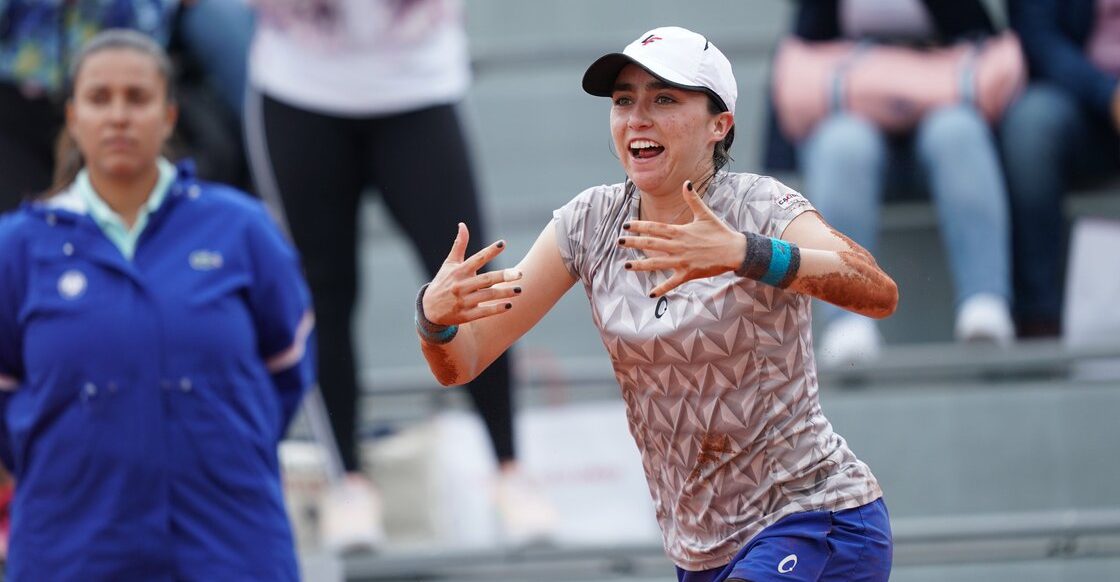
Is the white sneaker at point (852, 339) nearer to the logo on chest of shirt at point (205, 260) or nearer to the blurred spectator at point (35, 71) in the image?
the logo on chest of shirt at point (205, 260)

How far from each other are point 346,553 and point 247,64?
1748mm

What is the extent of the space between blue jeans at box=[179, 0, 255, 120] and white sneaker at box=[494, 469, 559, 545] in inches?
66.7

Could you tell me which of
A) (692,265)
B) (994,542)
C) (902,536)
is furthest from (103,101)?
(994,542)

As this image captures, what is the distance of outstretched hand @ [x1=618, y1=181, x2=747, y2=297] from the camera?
2939 mm

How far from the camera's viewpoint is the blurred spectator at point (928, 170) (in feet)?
19.1

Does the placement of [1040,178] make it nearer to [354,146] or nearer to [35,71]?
[354,146]

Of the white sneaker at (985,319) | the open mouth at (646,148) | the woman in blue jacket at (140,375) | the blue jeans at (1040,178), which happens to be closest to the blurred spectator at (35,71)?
the woman in blue jacket at (140,375)

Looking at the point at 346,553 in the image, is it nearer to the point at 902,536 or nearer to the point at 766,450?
the point at 902,536

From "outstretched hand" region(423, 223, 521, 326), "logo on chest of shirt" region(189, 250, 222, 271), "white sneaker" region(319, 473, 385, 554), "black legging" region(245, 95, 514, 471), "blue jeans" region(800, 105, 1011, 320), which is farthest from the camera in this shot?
"blue jeans" region(800, 105, 1011, 320)

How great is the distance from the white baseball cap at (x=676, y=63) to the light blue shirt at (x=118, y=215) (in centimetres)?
141

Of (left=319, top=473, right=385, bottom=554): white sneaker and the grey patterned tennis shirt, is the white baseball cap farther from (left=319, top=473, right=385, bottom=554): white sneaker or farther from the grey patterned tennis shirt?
(left=319, top=473, right=385, bottom=554): white sneaker

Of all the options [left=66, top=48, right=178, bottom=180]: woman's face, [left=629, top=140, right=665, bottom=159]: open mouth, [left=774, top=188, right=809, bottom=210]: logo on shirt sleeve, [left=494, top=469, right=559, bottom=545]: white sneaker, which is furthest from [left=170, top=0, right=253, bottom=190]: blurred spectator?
[left=774, top=188, right=809, bottom=210]: logo on shirt sleeve

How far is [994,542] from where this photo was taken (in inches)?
229

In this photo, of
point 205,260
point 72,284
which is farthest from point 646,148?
point 72,284
